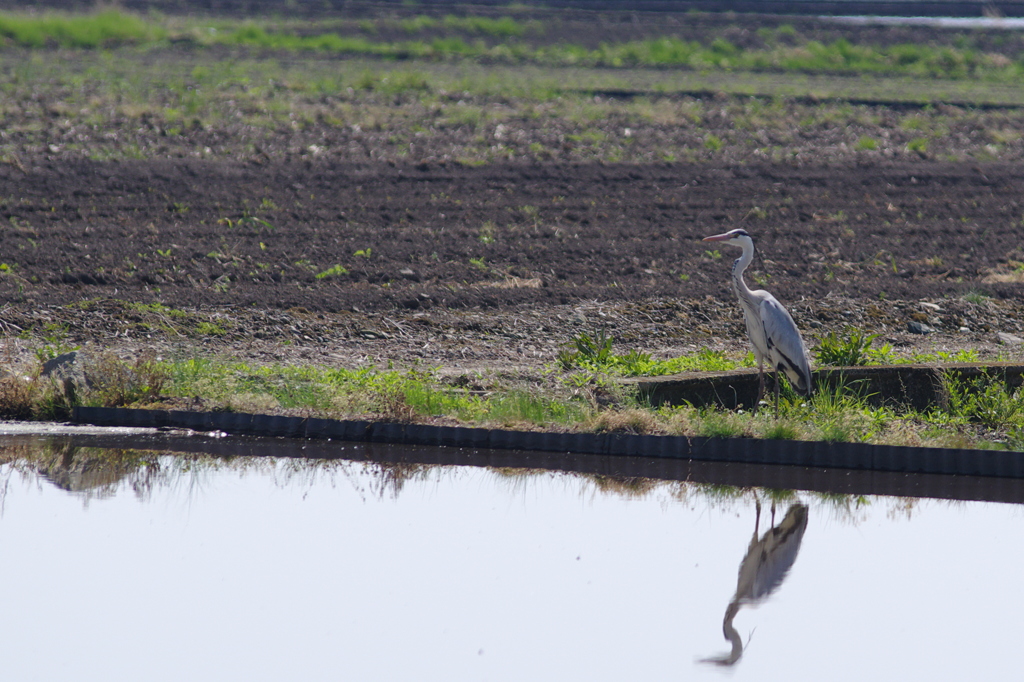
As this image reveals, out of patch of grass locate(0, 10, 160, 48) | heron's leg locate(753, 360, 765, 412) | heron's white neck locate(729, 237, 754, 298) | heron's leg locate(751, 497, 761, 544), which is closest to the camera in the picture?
heron's leg locate(751, 497, 761, 544)

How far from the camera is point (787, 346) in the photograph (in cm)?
1077

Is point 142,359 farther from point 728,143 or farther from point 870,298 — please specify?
point 728,143

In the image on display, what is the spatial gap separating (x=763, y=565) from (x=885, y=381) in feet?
16.2

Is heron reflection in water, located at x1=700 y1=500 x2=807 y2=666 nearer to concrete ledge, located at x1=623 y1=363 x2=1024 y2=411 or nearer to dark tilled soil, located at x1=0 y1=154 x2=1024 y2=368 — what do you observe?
concrete ledge, located at x1=623 y1=363 x2=1024 y2=411

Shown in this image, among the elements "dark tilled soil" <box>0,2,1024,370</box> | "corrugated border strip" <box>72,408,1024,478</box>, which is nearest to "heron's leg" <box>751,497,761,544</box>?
"corrugated border strip" <box>72,408,1024,478</box>

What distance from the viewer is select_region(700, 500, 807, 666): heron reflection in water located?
5.93 m

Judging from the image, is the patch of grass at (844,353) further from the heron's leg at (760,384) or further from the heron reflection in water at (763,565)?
the heron reflection in water at (763,565)

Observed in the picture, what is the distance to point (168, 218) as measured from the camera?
1909 centimetres

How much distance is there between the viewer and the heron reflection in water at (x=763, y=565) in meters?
5.93

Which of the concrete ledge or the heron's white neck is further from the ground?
the heron's white neck

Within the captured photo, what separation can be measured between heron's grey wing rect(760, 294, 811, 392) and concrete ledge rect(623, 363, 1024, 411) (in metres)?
0.33

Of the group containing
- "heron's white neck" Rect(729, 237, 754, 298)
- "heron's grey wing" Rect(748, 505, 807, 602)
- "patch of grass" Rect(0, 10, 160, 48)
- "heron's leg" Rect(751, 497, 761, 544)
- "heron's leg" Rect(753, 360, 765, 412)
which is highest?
"patch of grass" Rect(0, 10, 160, 48)

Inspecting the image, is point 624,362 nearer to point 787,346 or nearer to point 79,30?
point 787,346

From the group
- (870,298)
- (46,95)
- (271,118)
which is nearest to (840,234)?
(870,298)
